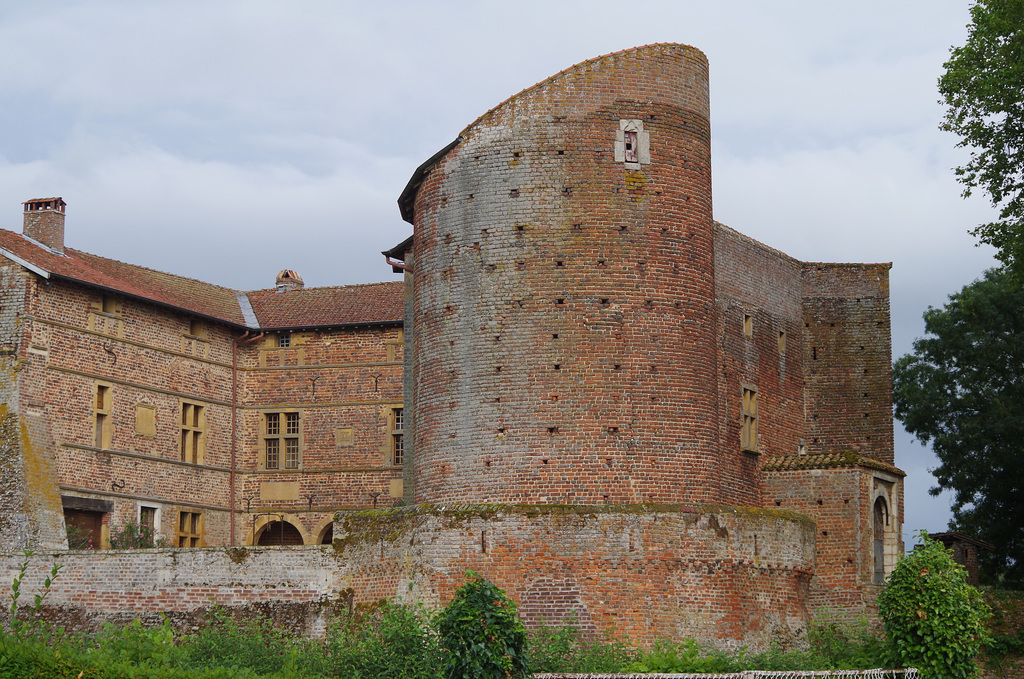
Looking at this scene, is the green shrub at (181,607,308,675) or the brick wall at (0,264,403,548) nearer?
the green shrub at (181,607,308,675)

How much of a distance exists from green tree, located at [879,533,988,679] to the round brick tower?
480cm

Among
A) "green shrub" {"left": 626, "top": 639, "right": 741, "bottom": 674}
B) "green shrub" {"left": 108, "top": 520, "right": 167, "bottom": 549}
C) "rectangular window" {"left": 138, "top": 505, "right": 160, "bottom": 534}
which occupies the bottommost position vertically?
"green shrub" {"left": 626, "top": 639, "right": 741, "bottom": 674}

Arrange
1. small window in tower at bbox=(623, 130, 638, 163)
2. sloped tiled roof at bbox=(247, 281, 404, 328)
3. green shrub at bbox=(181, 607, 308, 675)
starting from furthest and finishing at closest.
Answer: sloped tiled roof at bbox=(247, 281, 404, 328) → small window in tower at bbox=(623, 130, 638, 163) → green shrub at bbox=(181, 607, 308, 675)

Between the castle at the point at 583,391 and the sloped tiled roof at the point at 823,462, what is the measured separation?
0.06 metres

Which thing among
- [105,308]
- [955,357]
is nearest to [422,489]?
[105,308]

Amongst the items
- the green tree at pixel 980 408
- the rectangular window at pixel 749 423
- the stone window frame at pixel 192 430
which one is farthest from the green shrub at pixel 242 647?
the green tree at pixel 980 408

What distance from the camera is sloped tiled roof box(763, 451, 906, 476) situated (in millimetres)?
32281

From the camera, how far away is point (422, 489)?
30031mm

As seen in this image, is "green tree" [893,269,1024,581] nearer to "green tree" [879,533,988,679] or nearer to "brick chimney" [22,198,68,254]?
"green tree" [879,533,988,679]

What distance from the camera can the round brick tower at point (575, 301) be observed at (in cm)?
2869

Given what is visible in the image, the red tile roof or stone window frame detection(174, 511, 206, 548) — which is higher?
the red tile roof

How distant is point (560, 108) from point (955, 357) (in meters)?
17.9

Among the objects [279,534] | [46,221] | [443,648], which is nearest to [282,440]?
[279,534]

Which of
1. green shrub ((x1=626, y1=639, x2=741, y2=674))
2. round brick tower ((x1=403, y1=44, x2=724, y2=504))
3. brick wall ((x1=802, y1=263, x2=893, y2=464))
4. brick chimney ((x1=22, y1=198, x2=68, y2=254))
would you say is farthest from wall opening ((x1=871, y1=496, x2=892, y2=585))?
brick chimney ((x1=22, y1=198, x2=68, y2=254))
